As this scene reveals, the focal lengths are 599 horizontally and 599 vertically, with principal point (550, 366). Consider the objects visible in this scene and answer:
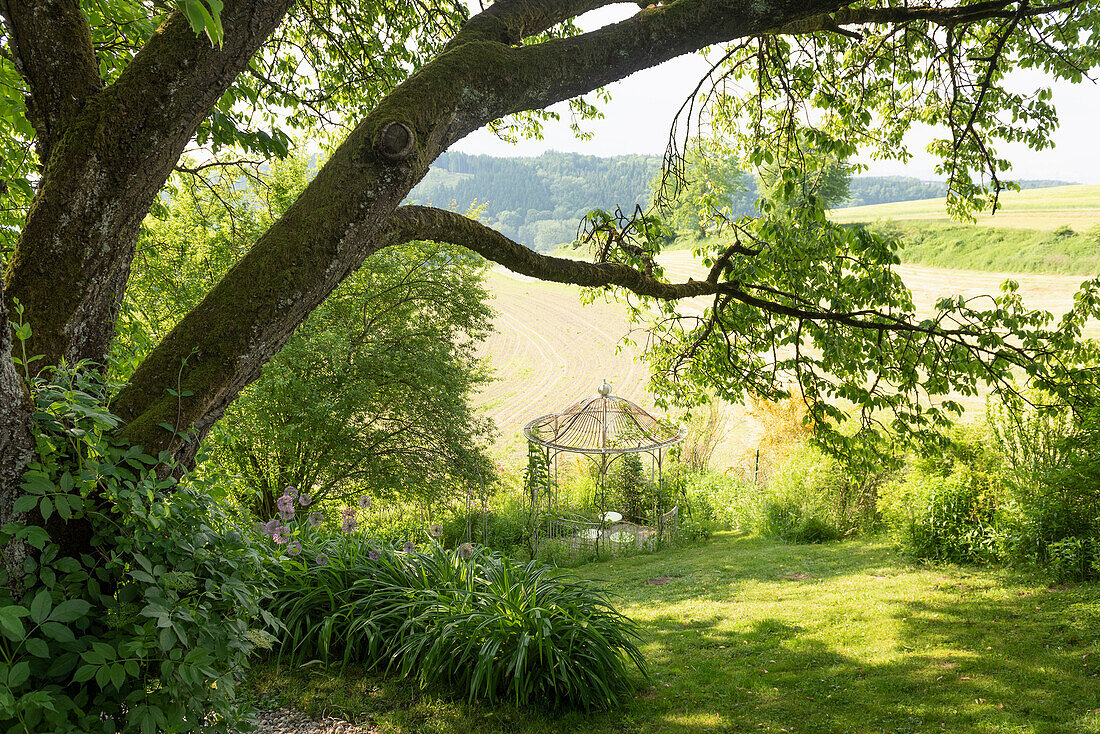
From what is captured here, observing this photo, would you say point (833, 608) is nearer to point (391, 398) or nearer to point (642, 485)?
point (642, 485)

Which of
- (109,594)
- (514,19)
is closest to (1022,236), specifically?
(514,19)

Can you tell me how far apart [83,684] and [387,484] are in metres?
9.10

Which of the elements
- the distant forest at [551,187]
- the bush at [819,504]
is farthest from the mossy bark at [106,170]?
the distant forest at [551,187]

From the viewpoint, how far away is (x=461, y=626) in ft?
11.6

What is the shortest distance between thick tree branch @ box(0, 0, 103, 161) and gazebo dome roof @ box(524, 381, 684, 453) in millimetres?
8961

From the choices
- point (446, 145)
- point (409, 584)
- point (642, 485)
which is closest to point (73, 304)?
point (446, 145)

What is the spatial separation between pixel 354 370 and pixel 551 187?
54938mm

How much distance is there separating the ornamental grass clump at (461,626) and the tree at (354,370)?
593 cm

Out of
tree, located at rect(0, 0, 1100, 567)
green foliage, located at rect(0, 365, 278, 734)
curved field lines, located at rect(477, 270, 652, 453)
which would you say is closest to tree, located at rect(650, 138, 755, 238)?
tree, located at rect(0, 0, 1100, 567)

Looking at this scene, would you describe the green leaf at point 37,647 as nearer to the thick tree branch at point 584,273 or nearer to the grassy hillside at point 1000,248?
the thick tree branch at point 584,273

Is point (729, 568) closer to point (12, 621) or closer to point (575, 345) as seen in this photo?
point (12, 621)

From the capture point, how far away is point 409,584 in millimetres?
4066

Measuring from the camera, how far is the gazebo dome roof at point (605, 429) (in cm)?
1069

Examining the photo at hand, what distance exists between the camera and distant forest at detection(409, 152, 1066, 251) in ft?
158
